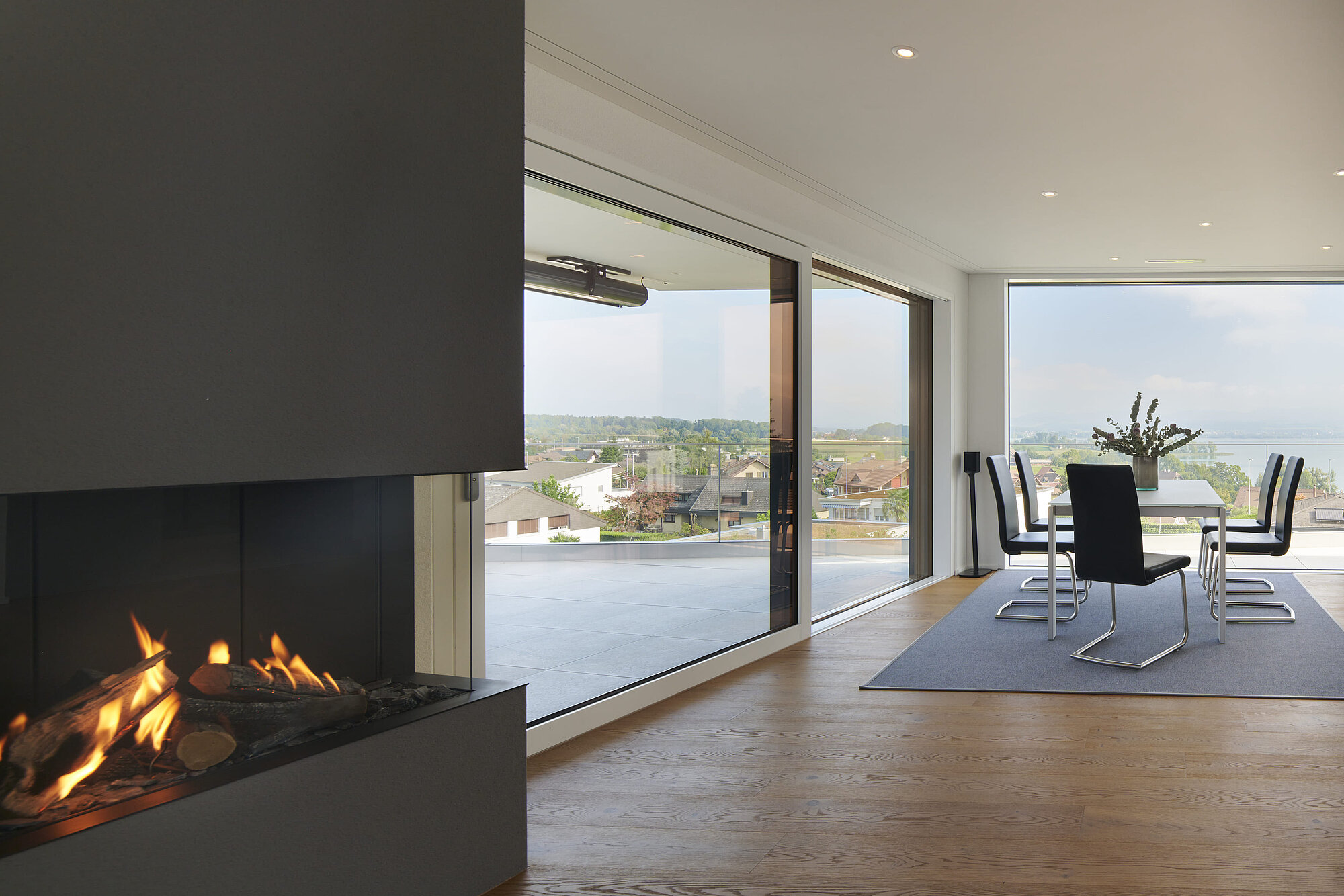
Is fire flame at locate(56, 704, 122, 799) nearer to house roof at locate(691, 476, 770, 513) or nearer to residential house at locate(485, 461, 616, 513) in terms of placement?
residential house at locate(485, 461, 616, 513)

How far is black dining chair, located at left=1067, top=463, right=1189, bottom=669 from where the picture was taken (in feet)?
15.5

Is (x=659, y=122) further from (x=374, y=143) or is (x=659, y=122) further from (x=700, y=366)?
(x=374, y=143)

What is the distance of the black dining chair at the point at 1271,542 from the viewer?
5.80 metres

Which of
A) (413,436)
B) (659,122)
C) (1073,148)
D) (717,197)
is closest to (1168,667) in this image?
(1073,148)

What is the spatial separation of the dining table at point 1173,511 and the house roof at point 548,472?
276 centimetres

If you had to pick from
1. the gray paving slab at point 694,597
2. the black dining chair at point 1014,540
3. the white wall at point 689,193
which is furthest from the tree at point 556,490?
the black dining chair at point 1014,540

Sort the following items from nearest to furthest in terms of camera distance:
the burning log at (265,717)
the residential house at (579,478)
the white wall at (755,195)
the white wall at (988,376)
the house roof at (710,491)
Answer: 1. the burning log at (265,717)
2. the residential house at (579,478)
3. the white wall at (755,195)
4. the house roof at (710,491)
5. the white wall at (988,376)

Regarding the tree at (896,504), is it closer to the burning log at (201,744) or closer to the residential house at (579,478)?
the residential house at (579,478)

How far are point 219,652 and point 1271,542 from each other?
5.98 metres

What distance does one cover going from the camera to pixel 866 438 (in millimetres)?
6684

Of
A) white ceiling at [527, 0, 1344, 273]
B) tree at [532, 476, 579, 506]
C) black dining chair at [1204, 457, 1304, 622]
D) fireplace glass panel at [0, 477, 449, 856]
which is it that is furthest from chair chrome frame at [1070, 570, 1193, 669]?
fireplace glass panel at [0, 477, 449, 856]

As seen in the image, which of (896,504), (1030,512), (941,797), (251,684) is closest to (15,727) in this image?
(251,684)

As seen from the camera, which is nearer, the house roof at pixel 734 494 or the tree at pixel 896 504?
the house roof at pixel 734 494

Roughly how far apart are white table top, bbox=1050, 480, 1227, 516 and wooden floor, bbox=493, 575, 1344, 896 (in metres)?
1.28
